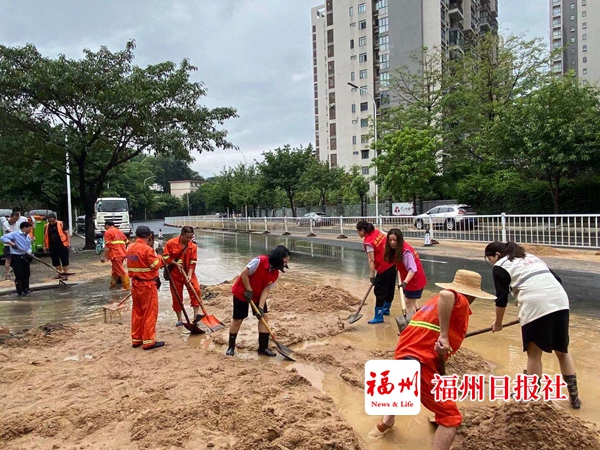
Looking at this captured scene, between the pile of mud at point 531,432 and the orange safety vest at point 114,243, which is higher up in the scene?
the orange safety vest at point 114,243

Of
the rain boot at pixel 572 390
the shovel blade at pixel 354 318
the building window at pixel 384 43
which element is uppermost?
the building window at pixel 384 43

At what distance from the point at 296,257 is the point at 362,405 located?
10993 millimetres

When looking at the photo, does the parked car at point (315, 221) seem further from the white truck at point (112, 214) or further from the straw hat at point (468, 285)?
the straw hat at point (468, 285)

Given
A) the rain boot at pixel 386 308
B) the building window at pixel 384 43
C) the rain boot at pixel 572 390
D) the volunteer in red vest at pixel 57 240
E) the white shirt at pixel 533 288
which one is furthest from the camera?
the building window at pixel 384 43

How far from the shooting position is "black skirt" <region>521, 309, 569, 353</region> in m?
3.17

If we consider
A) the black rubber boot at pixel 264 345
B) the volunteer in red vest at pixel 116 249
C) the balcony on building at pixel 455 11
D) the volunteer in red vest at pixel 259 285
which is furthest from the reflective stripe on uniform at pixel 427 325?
the balcony on building at pixel 455 11

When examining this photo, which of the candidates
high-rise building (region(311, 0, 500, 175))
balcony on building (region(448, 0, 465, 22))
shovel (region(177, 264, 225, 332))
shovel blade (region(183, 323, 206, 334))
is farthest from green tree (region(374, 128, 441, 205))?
balcony on building (region(448, 0, 465, 22))

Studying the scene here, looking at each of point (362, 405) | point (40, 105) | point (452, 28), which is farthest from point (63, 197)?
point (452, 28)

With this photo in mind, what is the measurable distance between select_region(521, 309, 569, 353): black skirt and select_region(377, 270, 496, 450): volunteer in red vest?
3.05 ft

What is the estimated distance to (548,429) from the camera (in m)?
2.50

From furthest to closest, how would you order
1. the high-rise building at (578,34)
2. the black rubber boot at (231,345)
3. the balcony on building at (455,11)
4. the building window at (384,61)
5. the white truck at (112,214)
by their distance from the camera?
the high-rise building at (578,34)
the building window at (384,61)
the balcony on building at (455,11)
the white truck at (112,214)
the black rubber boot at (231,345)

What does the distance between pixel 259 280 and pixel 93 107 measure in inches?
599

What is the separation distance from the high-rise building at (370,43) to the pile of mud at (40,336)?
47.9 meters

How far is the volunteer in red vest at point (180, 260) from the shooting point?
600cm
